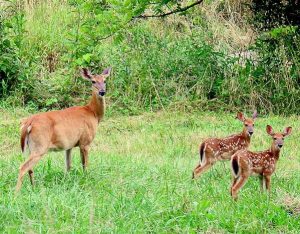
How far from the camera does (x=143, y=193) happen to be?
8.13m

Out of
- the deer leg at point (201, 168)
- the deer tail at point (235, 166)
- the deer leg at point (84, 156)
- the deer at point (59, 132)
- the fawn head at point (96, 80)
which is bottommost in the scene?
the deer leg at point (201, 168)

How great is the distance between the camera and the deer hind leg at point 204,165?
30.4 ft

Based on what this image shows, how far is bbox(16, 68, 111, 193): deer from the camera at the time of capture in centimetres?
884

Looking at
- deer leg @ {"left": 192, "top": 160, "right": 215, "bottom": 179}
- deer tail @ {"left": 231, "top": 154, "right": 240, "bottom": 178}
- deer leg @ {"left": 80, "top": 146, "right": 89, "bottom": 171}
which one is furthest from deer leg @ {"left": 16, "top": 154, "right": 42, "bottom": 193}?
deer tail @ {"left": 231, "top": 154, "right": 240, "bottom": 178}

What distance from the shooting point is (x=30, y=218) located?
7.10m

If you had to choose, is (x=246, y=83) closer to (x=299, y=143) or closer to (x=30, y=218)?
(x=299, y=143)

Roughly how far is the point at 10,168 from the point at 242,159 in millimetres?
2739

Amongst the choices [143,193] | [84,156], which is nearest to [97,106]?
[84,156]

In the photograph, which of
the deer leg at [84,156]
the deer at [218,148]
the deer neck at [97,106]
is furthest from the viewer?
the deer neck at [97,106]

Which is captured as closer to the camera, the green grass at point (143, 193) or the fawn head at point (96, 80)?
the green grass at point (143, 193)

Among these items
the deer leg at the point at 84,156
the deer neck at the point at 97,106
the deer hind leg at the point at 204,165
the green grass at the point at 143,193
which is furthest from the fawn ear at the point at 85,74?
the deer hind leg at the point at 204,165

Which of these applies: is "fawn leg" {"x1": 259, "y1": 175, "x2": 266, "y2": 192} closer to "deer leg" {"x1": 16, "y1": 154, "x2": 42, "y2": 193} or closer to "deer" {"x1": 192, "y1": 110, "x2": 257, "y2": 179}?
"deer" {"x1": 192, "y1": 110, "x2": 257, "y2": 179}

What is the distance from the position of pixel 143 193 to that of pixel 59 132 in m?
1.50

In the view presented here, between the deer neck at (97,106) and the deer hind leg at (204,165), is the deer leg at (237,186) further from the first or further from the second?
the deer neck at (97,106)
